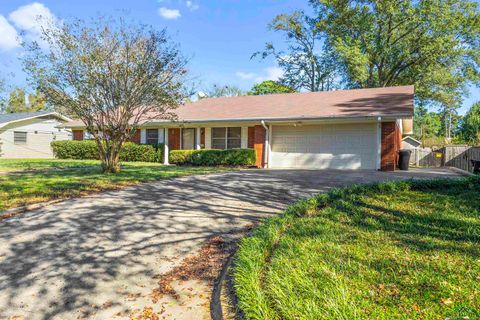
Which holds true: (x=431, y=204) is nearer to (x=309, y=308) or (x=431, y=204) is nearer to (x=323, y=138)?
(x=309, y=308)

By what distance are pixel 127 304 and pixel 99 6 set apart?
1029cm

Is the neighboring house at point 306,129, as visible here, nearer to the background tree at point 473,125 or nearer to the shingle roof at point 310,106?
the shingle roof at point 310,106

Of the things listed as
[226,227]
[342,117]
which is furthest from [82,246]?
[342,117]

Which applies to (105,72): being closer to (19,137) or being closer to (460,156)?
(460,156)

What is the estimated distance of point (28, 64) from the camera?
9523mm

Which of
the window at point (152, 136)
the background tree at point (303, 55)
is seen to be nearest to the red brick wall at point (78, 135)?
the window at point (152, 136)

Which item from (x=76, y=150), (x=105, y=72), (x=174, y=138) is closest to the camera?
(x=105, y=72)

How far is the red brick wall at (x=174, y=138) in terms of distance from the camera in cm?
1819

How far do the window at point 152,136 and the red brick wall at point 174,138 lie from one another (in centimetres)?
118

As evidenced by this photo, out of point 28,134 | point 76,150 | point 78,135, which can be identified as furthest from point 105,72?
point 28,134

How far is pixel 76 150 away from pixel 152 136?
5756mm

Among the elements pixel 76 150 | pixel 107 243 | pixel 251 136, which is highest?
pixel 251 136

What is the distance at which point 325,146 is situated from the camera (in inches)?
577

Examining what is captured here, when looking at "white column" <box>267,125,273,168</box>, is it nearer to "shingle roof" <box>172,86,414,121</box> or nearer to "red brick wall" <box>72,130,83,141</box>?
"shingle roof" <box>172,86,414,121</box>
